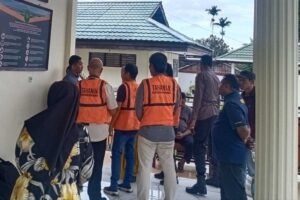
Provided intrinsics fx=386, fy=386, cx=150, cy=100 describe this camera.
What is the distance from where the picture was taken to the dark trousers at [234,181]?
3.00 metres

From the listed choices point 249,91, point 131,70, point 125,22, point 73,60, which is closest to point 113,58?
point 125,22

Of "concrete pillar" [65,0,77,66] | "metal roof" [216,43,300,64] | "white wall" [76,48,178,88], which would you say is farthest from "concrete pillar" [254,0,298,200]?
"white wall" [76,48,178,88]

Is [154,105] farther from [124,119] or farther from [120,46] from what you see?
[120,46]

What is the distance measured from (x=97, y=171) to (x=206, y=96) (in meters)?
1.49

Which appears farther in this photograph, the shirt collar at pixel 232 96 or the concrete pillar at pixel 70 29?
the concrete pillar at pixel 70 29

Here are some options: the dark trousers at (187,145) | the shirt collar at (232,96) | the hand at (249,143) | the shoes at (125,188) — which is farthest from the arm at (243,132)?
the dark trousers at (187,145)

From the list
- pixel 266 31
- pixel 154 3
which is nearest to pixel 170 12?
pixel 154 3

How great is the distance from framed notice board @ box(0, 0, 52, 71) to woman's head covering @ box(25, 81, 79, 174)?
1109mm

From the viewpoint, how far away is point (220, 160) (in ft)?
10.0

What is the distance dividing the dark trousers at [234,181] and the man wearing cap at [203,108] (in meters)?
1.23

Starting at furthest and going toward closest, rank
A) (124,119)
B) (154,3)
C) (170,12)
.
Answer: (170,12) < (154,3) < (124,119)

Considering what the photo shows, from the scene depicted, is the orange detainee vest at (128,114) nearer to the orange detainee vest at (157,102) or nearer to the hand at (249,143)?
the orange detainee vest at (157,102)

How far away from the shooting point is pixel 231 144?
2982mm

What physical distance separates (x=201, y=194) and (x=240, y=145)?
Answer: 144 cm
